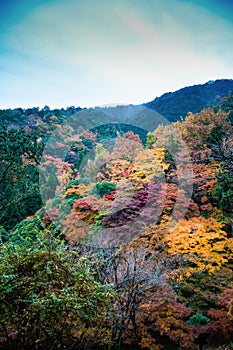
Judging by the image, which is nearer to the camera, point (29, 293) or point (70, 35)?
point (29, 293)

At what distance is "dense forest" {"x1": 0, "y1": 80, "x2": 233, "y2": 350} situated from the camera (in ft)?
9.10

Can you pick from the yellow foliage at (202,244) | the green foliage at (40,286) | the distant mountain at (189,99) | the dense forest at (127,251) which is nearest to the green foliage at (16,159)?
the dense forest at (127,251)

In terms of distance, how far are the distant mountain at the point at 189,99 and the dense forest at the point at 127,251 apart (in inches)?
461

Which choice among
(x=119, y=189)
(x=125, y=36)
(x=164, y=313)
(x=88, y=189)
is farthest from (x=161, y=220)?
(x=125, y=36)

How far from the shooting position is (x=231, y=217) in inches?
316

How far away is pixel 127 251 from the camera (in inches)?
235

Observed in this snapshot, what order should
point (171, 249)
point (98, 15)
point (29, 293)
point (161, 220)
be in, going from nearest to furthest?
point (29, 293) → point (171, 249) → point (161, 220) → point (98, 15)

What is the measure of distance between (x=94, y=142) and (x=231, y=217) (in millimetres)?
13558

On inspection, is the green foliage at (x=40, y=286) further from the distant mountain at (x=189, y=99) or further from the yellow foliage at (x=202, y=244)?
the distant mountain at (x=189, y=99)

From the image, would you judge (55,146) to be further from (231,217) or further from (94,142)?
(231,217)

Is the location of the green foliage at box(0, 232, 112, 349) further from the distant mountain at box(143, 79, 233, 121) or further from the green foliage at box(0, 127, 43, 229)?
the distant mountain at box(143, 79, 233, 121)

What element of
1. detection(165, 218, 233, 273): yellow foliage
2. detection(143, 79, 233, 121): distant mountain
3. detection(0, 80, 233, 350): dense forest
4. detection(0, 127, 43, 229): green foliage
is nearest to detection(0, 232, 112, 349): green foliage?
detection(0, 80, 233, 350): dense forest

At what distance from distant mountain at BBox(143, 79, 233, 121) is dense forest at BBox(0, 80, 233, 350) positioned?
11719mm

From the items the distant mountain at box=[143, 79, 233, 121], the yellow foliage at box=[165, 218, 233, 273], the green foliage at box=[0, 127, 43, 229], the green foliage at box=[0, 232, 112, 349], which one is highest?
the distant mountain at box=[143, 79, 233, 121]
